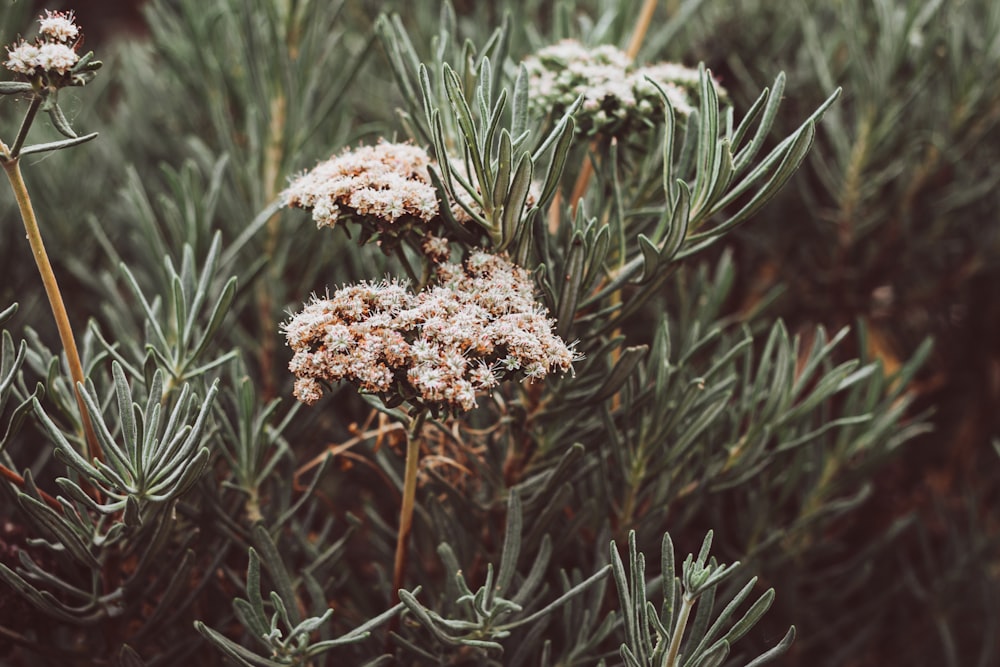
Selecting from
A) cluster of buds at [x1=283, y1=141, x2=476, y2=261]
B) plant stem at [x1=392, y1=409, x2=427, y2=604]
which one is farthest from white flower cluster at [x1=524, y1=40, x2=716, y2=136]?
plant stem at [x1=392, y1=409, x2=427, y2=604]

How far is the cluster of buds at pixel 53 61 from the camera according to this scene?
0.51 m

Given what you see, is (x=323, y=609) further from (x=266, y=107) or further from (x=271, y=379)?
(x=266, y=107)

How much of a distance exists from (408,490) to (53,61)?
1.18ft

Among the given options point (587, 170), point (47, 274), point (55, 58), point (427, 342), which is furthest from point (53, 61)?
point (587, 170)

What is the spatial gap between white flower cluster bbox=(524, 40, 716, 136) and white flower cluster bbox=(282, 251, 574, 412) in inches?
7.8

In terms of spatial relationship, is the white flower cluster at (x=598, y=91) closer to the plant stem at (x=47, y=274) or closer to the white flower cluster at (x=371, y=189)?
the white flower cluster at (x=371, y=189)

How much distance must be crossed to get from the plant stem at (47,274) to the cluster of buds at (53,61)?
0.17 ft

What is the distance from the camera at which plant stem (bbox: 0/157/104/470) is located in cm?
54

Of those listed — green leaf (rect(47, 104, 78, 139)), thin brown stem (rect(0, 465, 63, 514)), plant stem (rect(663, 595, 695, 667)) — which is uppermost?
green leaf (rect(47, 104, 78, 139))

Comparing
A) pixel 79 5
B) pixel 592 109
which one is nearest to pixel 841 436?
pixel 592 109

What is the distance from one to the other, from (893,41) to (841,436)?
0.48 meters

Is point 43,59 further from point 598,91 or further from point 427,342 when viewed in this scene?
point 598,91

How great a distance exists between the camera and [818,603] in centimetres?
101

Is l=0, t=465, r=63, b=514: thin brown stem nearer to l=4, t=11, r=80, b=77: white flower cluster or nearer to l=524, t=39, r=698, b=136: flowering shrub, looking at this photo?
l=4, t=11, r=80, b=77: white flower cluster
